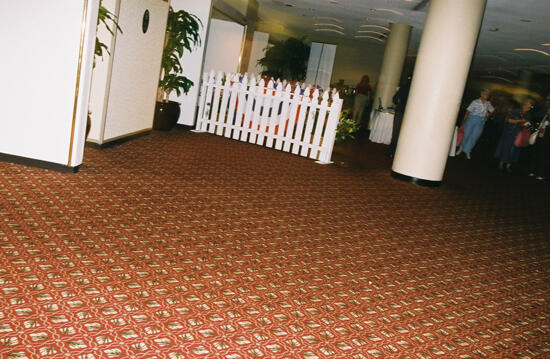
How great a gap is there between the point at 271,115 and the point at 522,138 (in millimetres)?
6338

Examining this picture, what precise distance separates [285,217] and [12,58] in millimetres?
2750

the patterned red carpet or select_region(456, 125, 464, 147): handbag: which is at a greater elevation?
select_region(456, 125, 464, 147): handbag

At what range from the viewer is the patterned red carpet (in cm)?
216

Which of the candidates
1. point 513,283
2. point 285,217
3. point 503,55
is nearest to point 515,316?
point 513,283

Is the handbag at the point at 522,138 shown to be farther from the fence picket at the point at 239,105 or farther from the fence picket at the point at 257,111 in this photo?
the fence picket at the point at 239,105

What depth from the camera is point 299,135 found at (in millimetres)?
7742

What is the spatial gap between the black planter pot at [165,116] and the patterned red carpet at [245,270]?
214 cm

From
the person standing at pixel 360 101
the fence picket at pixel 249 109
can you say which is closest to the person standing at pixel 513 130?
the person standing at pixel 360 101

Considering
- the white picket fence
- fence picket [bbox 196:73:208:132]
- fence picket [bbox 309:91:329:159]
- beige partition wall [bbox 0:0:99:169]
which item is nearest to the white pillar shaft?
the white picket fence

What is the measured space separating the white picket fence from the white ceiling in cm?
364

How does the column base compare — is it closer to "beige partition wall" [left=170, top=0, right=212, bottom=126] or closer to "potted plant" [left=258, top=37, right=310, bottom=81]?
"beige partition wall" [left=170, top=0, right=212, bottom=126]

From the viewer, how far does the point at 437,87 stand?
6707 mm

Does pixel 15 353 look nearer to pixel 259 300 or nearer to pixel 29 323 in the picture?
pixel 29 323

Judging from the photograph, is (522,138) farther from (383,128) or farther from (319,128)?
(319,128)
